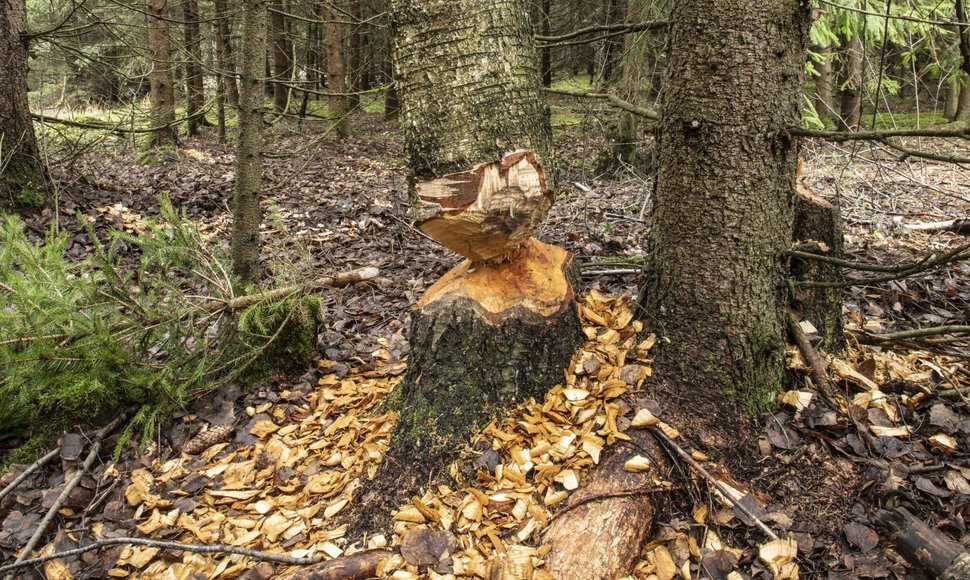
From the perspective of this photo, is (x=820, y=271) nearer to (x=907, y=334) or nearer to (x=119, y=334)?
(x=907, y=334)

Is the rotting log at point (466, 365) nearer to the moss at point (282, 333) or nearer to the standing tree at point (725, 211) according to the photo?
the standing tree at point (725, 211)

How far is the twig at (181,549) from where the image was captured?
81.7 inches

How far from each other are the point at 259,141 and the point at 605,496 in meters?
3.25

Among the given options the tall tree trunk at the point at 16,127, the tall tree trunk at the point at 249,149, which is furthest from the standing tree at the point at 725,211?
the tall tree trunk at the point at 16,127

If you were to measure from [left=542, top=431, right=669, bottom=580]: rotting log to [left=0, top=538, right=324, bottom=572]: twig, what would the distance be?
91 centimetres

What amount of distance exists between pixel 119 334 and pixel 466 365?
5.95ft

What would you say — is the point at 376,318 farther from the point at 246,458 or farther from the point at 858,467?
the point at 858,467

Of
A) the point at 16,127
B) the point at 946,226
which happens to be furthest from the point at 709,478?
the point at 16,127

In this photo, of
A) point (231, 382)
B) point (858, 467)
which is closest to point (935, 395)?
point (858, 467)

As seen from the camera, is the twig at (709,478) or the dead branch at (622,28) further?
the dead branch at (622,28)

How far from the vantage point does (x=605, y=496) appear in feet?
6.86

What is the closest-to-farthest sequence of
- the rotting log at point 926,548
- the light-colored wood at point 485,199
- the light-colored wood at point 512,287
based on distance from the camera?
the rotting log at point 926,548, the light-colored wood at point 485,199, the light-colored wood at point 512,287

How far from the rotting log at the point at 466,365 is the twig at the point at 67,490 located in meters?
1.38

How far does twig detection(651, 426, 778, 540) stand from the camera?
2020mm
